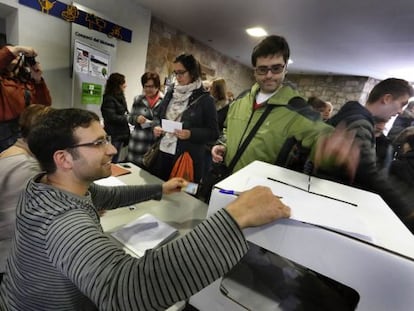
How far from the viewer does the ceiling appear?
224 centimetres

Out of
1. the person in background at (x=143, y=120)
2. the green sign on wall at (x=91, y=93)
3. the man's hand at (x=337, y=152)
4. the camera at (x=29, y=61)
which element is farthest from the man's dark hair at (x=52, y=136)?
the green sign on wall at (x=91, y=93)

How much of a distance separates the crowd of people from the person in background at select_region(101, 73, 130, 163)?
96 cm

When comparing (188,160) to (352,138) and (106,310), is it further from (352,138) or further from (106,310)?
(106,310)

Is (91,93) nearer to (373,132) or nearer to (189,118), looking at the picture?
(189,118)

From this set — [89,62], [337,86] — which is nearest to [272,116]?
[89,62]

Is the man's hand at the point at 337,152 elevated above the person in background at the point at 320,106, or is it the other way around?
the person in background at the point at 320,106

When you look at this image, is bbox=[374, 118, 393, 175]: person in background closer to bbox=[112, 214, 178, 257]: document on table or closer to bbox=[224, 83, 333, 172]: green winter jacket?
bbox=[224, 83, 333, 172]: green winter jacket

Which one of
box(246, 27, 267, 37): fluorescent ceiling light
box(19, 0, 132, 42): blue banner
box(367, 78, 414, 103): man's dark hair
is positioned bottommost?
box(367, 78, 414, 103): man's dark hair

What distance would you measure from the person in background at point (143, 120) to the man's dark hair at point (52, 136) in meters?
1.28

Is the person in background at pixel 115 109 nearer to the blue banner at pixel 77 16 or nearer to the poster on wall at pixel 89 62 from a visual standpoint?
the poster on wall at pixel 89 62

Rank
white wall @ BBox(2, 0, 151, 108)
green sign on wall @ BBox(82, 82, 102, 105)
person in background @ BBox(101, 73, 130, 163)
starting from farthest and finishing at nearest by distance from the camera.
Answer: green sign on wall @ BBox(82, 82, 102, 105), person in background @ BBox(101, 73, 130, 163), white wall @ BBox(2, 0, 151, 108)

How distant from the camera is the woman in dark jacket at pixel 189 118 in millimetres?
1575

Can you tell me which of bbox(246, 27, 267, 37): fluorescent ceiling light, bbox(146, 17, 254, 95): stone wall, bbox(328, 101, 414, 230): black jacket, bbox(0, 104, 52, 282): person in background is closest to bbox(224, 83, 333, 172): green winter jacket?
bbox(328, 101, 414, 230): black jacket

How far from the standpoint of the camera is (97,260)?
1.40 ft
